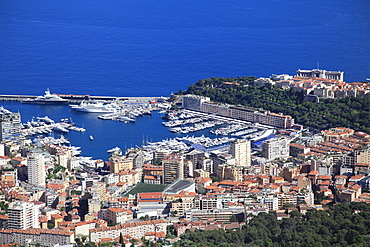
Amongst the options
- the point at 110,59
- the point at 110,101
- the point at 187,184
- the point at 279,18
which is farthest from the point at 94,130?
the point at 279,18

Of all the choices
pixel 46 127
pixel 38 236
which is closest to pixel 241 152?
pixel 38 236

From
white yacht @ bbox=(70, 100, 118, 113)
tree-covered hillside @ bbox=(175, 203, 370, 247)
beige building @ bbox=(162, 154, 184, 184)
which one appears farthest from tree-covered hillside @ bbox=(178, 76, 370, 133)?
tree-covered hillside @ bbox=(175, 203, 370, 247)

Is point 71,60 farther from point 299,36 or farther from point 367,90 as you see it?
point 367,90

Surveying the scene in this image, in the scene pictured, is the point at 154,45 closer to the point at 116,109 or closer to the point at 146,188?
the point at 116,109

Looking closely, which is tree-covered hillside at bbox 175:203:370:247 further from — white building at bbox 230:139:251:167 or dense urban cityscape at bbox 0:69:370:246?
white building at bbox 230:139:251:167

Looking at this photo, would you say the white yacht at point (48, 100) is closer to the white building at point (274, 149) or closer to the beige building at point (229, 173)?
the white building at point (274, 149)

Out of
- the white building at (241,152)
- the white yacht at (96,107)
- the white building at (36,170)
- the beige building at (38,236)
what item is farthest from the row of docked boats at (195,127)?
the beige building at (38,236)

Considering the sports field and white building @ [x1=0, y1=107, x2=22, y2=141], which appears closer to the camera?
the sports field
